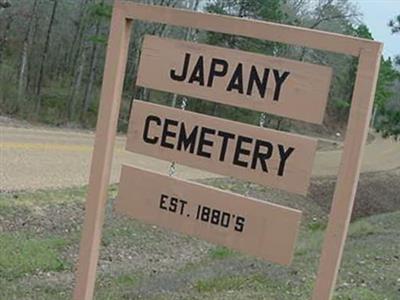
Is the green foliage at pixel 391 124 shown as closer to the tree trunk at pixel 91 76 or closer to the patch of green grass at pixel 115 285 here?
the patch of green grass at pixel 115 285

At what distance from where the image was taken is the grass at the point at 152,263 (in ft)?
20.3

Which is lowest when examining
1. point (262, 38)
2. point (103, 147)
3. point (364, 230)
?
point (364, 230)

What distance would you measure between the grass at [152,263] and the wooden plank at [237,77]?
263 cm

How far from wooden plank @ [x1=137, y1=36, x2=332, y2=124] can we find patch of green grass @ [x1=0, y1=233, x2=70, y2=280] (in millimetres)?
3858

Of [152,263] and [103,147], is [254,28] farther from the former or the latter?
[152,263]

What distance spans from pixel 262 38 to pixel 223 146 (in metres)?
0.61

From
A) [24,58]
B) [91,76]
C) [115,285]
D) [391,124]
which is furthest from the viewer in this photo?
[91,76]

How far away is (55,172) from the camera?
14820 millimetres

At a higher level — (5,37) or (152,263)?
(5,37)

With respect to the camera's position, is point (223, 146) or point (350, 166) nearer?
point (350, 166)

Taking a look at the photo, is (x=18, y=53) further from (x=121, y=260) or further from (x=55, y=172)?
(x=121, y=260)

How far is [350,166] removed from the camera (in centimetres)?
331

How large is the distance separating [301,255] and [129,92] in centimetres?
2855

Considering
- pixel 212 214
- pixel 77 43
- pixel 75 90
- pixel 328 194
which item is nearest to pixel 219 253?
pixel 212 214
